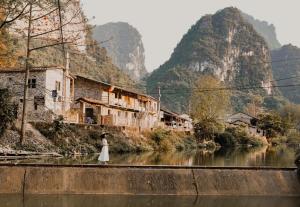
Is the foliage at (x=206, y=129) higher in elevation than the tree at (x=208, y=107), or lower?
lower

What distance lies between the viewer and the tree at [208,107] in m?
71.9

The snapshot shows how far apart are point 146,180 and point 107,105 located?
42.7m

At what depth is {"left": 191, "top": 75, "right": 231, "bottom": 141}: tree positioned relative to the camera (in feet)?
236

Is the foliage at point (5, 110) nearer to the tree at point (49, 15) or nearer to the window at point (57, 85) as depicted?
the tree at point (49, 15)

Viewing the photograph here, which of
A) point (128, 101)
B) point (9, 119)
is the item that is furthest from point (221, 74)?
point (9, 119)

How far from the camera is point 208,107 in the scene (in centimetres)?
7912

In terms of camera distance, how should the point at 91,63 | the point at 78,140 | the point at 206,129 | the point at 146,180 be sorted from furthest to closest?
the point at 91,63 → the point at 206,129 → the point at 78,140 → the point at 146,180

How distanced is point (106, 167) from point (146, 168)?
140 centimetres

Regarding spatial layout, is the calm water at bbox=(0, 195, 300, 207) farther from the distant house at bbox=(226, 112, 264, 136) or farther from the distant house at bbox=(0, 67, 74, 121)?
the distant house at bbox=(226, 112, 264, 136)

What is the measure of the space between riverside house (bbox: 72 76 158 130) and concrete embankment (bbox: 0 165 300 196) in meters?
34.3

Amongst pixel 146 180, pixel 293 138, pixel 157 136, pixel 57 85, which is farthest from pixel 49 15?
pixel 293 138

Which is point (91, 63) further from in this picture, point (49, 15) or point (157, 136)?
point (49, 15)

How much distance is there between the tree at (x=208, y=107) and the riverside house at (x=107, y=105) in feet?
29.9

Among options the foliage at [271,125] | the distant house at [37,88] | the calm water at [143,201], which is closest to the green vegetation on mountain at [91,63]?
the foliage at [271,125]
